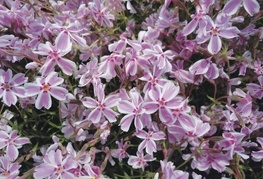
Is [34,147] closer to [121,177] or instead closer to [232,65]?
[121,177]

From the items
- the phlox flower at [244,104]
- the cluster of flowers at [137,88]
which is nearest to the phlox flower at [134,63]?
the cluster of flowers at [137,88]

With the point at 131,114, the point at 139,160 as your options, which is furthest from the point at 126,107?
the point at 139,160

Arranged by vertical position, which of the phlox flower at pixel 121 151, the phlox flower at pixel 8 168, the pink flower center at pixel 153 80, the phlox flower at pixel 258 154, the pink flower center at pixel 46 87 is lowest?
the phlox flower at pixel 258 154

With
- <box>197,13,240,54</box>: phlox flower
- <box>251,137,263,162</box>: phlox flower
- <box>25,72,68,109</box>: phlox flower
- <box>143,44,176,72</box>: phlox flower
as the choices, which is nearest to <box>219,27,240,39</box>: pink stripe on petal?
<box>197,13,240,54</box>: phlox flower

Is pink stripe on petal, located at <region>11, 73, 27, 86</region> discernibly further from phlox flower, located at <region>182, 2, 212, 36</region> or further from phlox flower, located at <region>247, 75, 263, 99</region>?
phlox flower, located at <region>247, 75, 263, 99</region>

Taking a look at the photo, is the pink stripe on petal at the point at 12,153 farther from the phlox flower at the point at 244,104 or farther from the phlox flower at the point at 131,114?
the phlox flower at the point at 244,104

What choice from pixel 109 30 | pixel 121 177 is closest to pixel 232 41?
pixel 109 30

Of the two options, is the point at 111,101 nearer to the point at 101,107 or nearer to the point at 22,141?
the point at 101,107
